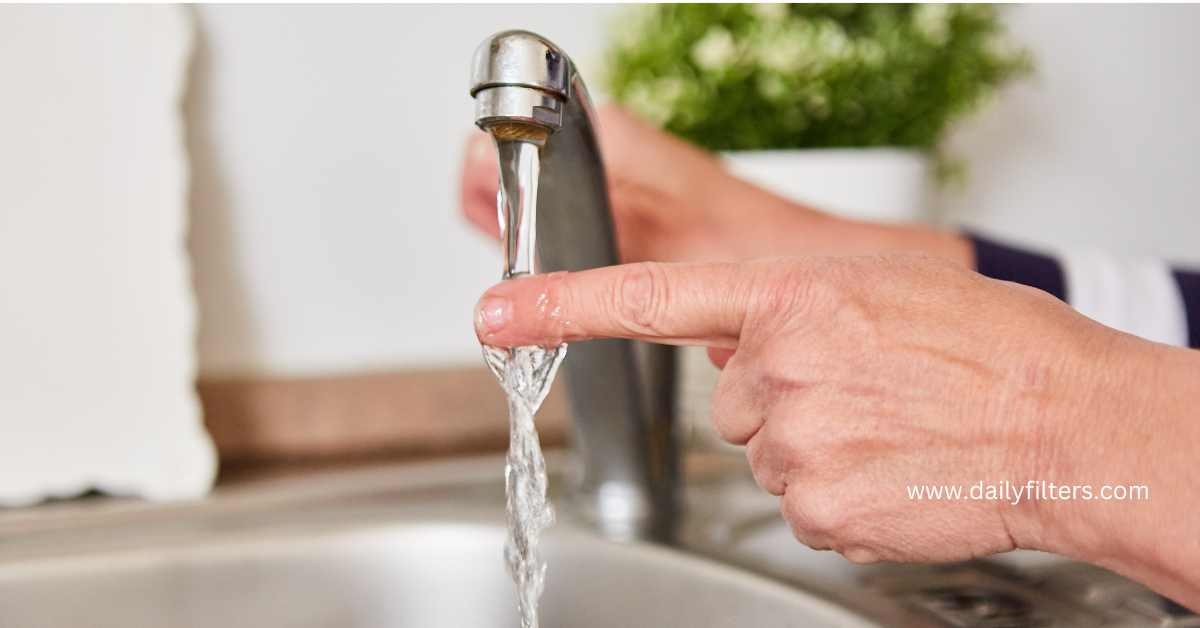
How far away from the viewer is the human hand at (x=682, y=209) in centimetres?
69

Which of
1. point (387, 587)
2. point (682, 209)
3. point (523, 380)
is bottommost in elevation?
point (387, 587)

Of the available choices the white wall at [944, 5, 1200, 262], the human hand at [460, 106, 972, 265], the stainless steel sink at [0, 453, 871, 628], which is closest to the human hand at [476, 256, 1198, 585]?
the stainless steel sink at [0, 453, 871, 628]

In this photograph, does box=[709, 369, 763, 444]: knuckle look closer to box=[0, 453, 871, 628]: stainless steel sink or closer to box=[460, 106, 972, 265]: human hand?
box=[0, 453, 871, 628]: stainless steel sink

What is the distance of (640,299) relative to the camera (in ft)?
1.24

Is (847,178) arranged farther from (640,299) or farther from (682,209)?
(640,299)

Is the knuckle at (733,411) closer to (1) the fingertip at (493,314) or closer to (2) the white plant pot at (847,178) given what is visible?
(1) the fingertip at (493,314)

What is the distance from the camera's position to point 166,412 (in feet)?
2.18

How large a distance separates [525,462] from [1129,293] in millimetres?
490

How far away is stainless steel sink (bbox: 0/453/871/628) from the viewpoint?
0.55 m

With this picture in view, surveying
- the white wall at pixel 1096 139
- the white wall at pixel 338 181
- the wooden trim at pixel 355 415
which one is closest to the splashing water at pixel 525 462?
the wooden trim at pixel 355 415

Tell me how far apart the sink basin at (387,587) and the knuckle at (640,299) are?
0.21m

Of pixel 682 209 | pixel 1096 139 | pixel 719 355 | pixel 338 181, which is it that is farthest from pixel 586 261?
pixel 1096 139

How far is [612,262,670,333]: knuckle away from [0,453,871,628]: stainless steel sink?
207 millimetres

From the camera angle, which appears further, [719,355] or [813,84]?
[813,84]
